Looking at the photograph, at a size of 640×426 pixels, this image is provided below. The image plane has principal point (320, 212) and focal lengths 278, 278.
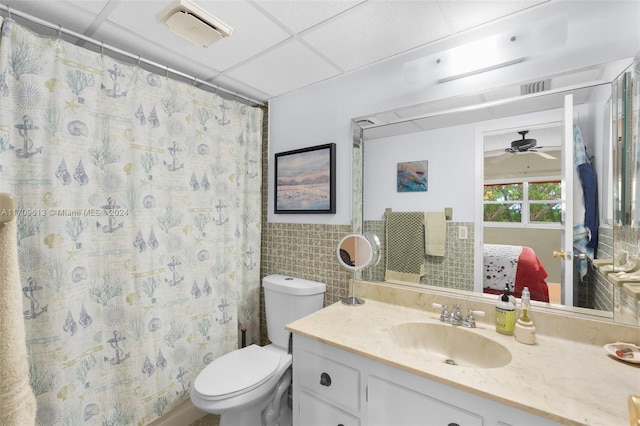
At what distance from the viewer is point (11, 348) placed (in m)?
0.45

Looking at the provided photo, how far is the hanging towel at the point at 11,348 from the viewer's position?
17.2 inches

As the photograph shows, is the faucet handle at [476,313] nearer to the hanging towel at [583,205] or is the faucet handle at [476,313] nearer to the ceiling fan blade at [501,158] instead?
the hanging towel at [583,205]

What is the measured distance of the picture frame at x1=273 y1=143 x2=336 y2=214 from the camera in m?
1.83

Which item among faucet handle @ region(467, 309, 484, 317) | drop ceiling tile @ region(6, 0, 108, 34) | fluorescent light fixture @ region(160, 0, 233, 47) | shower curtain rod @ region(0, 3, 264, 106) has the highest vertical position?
drop ceiling tile @ region(6, 0, 108, 34)

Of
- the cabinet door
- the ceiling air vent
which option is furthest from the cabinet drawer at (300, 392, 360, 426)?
the ceiling air vent

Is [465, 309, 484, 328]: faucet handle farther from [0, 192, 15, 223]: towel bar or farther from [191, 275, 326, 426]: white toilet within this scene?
[0, 192, 15, 223]: towel bar

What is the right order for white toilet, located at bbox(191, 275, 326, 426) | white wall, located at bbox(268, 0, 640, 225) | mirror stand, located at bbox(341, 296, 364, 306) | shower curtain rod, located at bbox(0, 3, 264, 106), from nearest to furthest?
white wall, located at bbox(268, 0, 640, 225) < shower curtain rod, located at bbox(0, 3, 264, 106) < white toilet, located at bbox(191, 275, 326, 426) < mirror stand, located at bbox(341, 296, 364, 306)

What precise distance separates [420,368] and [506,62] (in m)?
1.35

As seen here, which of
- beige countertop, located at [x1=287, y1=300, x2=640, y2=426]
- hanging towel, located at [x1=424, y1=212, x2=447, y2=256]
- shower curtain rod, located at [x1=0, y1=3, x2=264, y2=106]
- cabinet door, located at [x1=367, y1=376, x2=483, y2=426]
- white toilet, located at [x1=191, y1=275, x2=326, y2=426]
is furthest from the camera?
hanging towel, located at [x1=424, y1=212, x2=447, y2=256]

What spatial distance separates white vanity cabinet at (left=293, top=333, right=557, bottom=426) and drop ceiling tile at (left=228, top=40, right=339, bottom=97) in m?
1.45

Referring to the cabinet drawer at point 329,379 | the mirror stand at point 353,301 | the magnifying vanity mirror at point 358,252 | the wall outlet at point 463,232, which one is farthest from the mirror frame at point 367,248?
the cabinet drawer at point 329,379

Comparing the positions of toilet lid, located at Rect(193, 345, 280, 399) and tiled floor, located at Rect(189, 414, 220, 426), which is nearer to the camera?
toilet lid, located at Rect(193, 345, 280, 399)

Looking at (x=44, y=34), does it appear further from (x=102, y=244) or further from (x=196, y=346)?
(x=196, y=346)

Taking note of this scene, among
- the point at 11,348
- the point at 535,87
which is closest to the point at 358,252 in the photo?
the point at 535,87
